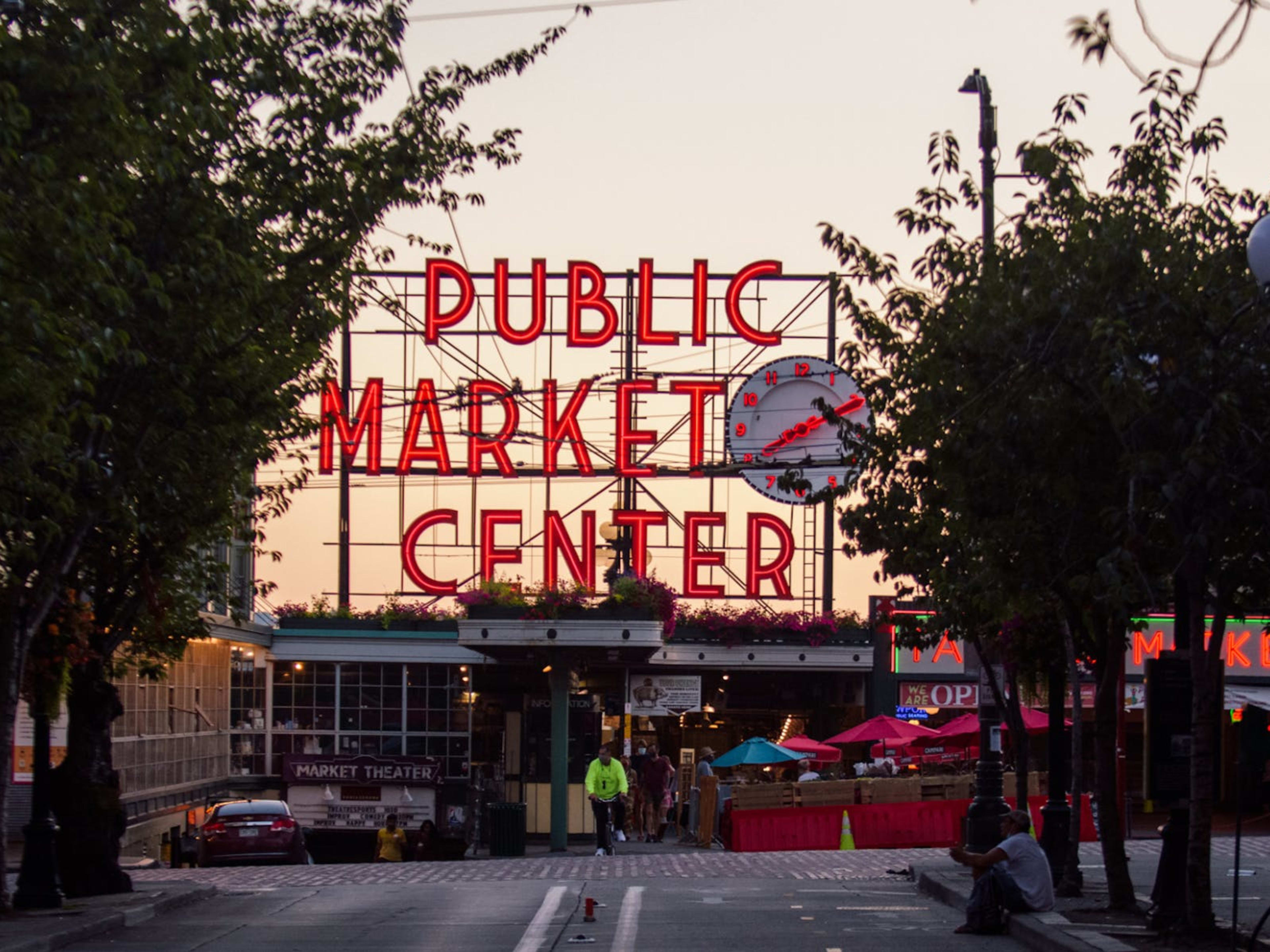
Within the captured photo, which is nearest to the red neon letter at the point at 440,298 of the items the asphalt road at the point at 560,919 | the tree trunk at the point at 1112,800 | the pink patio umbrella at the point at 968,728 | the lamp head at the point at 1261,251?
the pink patio umbrella at the point at 968,728

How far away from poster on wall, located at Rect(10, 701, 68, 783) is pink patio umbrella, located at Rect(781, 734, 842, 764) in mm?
15940

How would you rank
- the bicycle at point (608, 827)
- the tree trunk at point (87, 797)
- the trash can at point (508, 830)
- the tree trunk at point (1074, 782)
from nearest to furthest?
the tree trunk at point (1074, 782), the tree trunk at point (87, 797), the bicycle at point (608, 827), the trash can at point (508, 830)

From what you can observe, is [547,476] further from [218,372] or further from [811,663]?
[218,372]

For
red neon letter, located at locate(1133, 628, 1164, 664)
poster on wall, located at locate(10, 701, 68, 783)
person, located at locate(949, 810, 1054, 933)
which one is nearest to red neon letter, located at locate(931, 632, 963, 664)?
red neon letter, located at locate(1133, 628, 1164, 664)

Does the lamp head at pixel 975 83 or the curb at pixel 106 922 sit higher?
the lamp head at pixel 975 83

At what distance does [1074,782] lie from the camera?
2008cm

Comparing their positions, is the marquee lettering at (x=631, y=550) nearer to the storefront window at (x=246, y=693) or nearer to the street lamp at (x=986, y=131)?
the storefront window at (x=246, y=693)

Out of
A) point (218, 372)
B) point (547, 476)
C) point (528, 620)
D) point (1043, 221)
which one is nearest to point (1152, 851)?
point (528, 620)

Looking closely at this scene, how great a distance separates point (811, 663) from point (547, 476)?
8.20m

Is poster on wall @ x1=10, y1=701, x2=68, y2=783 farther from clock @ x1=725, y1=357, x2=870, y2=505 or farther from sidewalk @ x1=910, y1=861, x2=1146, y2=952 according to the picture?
clock @ x1=725, y1=357, x2=870, y2=505

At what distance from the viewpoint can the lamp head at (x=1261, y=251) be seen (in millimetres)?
9609

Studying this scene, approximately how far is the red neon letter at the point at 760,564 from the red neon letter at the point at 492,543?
19.1 feet

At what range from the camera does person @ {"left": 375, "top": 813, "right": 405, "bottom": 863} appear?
32875 millimetres

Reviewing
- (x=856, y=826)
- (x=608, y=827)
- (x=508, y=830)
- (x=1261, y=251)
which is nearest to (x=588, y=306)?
(x=508, y=830)
